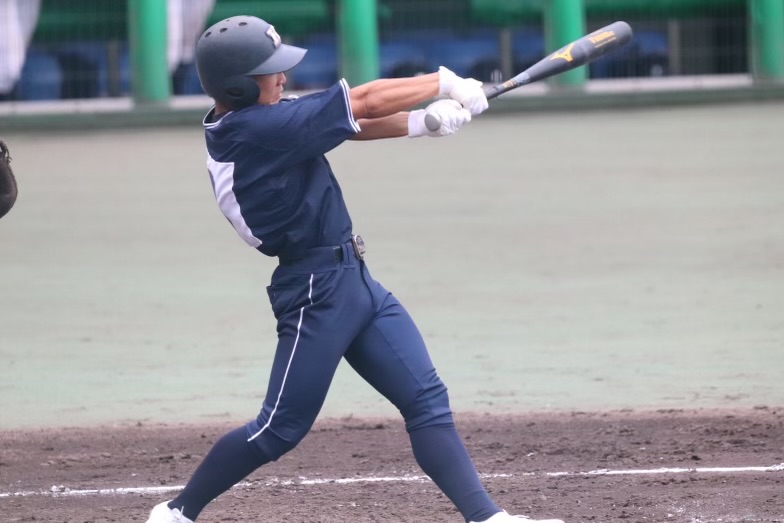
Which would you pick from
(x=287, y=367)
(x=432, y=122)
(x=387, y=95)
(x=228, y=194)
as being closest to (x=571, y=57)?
(x=432, y=122)

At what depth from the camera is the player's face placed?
3934mm

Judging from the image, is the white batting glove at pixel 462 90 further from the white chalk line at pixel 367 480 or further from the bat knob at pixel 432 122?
the white chalk line at pixel 367 480

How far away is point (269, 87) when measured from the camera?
3969mm

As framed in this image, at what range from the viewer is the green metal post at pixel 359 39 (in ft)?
47.5

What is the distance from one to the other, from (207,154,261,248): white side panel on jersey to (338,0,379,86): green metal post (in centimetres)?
1055

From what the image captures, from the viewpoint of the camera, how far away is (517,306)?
27.1ft

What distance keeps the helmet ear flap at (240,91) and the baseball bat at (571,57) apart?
33.4 inches

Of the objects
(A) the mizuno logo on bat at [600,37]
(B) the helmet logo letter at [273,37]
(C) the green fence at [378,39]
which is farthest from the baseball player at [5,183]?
(C) the green fence at [378,39]

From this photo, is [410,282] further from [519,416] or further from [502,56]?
[502,56]

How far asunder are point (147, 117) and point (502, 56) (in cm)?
407

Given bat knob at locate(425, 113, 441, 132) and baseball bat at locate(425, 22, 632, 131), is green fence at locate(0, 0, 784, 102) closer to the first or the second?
baseball bat at locate(425, 22, 632, 131)

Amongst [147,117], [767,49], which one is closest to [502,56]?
[767,49]

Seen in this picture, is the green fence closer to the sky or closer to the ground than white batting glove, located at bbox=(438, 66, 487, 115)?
→ closer to the sky

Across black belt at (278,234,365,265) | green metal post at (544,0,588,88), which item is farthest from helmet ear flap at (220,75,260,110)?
green metal post at (544,0,588,88)
